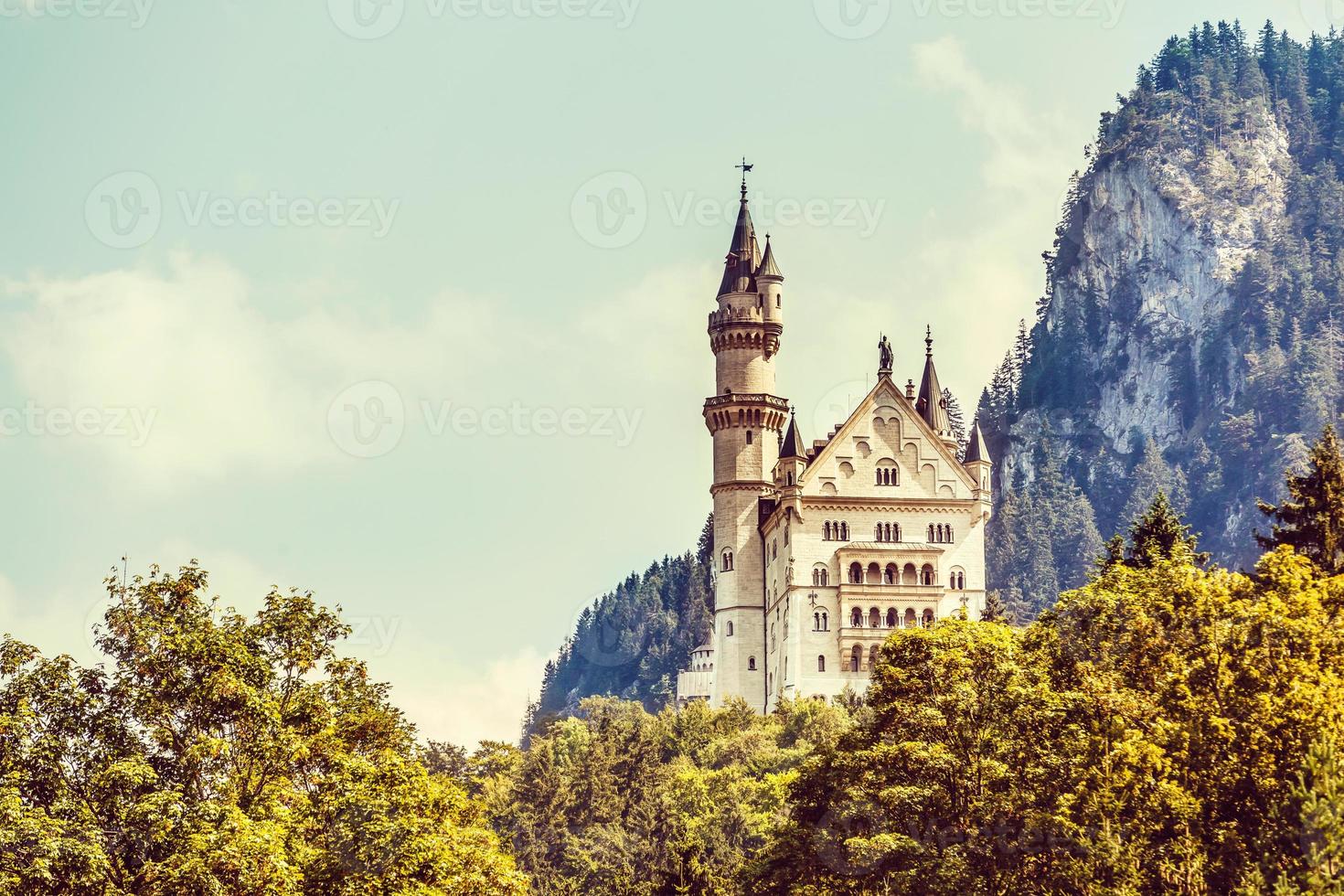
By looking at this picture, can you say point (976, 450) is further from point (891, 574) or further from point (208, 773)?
point (208, 773)

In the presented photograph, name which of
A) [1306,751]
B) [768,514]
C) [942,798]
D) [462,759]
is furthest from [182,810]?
[768,514]

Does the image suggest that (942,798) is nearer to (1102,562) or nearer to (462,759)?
(1102,562)

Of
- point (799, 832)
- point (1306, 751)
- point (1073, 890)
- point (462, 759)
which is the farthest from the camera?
point (462, 759)

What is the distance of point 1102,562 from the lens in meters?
76.2

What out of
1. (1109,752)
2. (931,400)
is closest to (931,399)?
(931,400)

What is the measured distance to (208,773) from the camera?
52781 mm

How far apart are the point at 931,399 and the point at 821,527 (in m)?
19.5

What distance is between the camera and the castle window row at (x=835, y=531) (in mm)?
133375

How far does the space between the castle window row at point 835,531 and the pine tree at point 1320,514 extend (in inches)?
2407

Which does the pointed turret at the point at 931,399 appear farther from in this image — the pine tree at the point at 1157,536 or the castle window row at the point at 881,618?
the pine tree at the point at 1157,536

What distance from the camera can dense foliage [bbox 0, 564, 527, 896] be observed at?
49125mm

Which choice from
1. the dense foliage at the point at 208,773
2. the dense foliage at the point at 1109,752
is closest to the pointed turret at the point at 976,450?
the dense foliage at the point at 1109,752

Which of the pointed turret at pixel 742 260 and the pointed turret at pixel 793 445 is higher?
the pointed turret at pixel 742 260

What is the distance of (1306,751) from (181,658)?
26790mm
